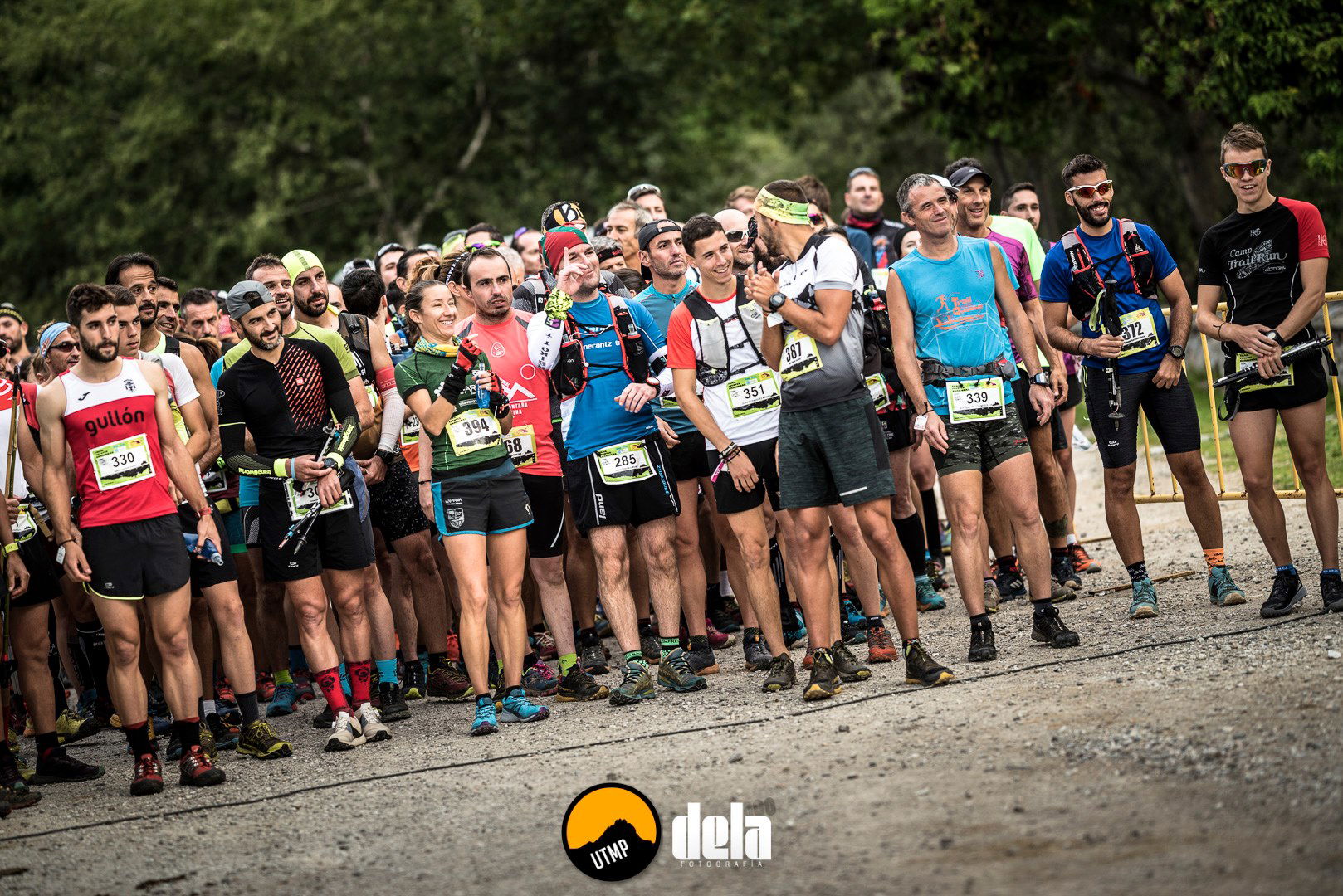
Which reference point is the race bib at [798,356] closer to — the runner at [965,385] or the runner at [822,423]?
the runner at [822,423]

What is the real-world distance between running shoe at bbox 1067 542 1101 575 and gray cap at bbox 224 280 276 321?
528 centimetres

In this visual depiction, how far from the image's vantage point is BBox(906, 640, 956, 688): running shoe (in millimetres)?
6934

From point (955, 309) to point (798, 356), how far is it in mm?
887

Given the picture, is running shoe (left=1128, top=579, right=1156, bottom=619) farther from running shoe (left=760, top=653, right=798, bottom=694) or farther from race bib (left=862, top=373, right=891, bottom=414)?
running shoe (left=760, top=653, right=798, bottom=694)

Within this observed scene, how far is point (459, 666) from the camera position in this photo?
9250mm

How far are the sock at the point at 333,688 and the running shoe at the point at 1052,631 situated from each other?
141 inches

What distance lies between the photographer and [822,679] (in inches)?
278

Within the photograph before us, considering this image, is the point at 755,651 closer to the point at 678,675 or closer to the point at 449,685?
the point at 678,675

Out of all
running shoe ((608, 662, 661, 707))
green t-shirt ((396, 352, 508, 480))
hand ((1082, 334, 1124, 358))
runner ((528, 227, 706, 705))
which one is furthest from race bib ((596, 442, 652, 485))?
hand ((1082, 334, 1124, 358))

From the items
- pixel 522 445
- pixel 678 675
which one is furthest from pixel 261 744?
pixel 678 675

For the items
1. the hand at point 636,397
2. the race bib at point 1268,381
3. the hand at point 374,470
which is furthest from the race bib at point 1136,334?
the hand at point 374,470

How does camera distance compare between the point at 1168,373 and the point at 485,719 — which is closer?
the point at 485,719

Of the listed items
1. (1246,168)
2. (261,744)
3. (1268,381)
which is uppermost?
(1246,168)

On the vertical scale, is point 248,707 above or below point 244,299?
below
